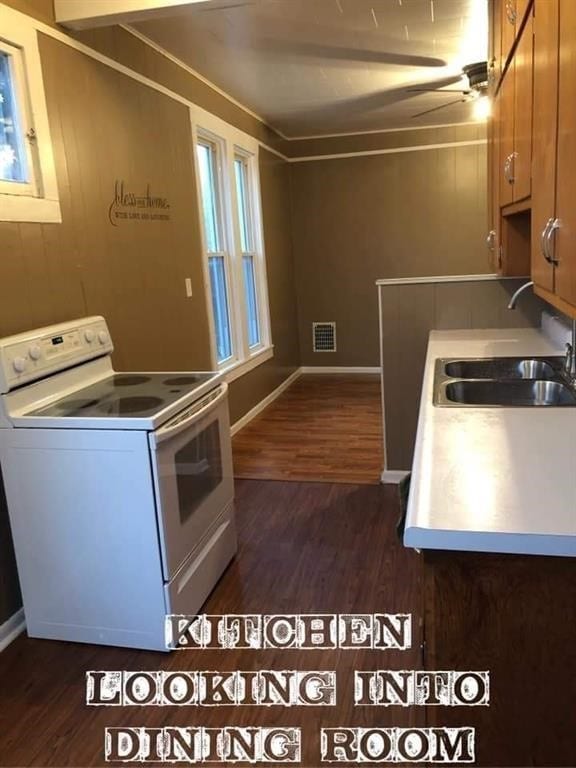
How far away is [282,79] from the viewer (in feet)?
13.6

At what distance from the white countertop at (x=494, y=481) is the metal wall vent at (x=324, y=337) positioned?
4.77 m

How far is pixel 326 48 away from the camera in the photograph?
354cm

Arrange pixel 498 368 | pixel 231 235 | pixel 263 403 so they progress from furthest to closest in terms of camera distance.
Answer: pixel 263 403 → pixel 231 235 → pixel 498 368

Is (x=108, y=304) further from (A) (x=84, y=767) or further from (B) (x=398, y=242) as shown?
(B) (x=398, y=242)

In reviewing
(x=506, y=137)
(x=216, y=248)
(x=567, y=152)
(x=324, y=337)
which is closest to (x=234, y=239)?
(x=216, y=248)

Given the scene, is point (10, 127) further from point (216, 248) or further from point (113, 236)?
point (216, 248)

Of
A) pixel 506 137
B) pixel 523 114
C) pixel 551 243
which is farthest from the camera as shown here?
pixel 506 137

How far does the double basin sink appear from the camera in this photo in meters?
2.08

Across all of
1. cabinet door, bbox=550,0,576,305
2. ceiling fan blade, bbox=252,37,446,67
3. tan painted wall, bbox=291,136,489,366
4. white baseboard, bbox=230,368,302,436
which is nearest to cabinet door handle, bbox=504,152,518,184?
cabinet door, bbox=550,0,576,305

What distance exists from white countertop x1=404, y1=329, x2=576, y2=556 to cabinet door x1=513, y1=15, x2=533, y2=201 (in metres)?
0.77

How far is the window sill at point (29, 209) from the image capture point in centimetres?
220

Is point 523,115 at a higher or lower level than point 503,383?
higher

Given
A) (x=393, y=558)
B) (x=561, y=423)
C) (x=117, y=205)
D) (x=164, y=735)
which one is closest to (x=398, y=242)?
(x=117, y=205)

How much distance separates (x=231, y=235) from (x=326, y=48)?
1534 mm
